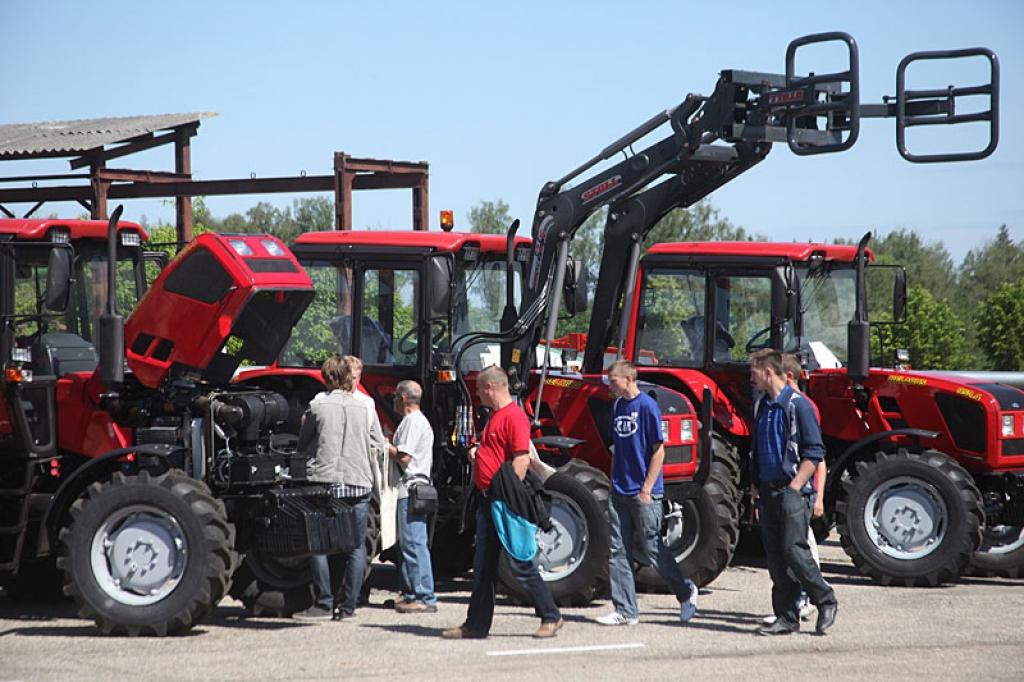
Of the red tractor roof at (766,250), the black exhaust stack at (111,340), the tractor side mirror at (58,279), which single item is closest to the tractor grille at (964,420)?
the red tractor roof at (766,250)

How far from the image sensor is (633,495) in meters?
10.3

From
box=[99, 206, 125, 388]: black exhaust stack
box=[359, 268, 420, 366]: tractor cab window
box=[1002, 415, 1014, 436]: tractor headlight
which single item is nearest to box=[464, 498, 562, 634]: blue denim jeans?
box=[99, 206, 125, 388]: black exhaust stack

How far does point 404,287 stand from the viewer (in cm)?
1226

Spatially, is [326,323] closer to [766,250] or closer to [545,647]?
[545,647]

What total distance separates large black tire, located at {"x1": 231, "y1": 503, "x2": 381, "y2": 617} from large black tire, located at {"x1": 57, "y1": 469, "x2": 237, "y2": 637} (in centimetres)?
80

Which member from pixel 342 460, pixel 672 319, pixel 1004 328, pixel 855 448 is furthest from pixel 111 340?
pixel 1004 328

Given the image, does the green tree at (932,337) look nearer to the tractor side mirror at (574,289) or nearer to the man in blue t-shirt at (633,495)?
the tractor side mirror at (574,289)

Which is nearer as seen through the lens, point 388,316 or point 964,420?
point 388,316

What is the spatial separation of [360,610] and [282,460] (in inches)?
50.6

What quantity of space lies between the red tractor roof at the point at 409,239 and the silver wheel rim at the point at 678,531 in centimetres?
260

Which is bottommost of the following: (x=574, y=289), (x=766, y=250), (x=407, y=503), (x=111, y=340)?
(x=407, y=503)

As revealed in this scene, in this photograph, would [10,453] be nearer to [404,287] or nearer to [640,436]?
[404,287]

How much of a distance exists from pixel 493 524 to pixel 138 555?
2380 mm

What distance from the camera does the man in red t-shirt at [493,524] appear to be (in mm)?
9586
